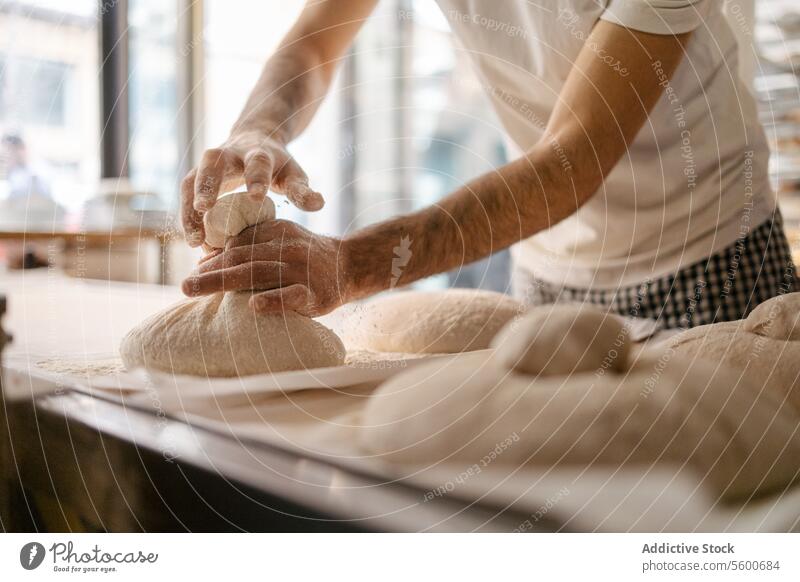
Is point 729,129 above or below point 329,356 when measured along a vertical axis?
above

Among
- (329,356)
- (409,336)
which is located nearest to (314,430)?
(329,356)

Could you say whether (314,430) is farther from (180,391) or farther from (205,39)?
(205,39)

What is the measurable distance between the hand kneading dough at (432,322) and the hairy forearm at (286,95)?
0.63 feet

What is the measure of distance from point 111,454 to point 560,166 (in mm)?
410

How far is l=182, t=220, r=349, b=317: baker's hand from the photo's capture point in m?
0.46

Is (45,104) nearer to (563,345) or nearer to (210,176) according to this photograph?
(210,176)

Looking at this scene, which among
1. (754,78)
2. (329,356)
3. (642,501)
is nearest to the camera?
(642,501)

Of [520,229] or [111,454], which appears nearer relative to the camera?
[111,454]

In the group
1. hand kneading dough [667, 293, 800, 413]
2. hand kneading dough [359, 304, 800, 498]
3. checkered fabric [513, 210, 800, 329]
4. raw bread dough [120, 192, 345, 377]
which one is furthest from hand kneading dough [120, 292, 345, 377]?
checkered fabric [513, 210, 800, 329]

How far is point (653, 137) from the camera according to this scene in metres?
0.64

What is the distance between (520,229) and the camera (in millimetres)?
542

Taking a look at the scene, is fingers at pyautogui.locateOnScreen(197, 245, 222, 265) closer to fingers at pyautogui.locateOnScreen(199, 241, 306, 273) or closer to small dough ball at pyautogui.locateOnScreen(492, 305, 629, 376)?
fingers at pyautogui.locateOnScreen(199, 241, 306, 273)

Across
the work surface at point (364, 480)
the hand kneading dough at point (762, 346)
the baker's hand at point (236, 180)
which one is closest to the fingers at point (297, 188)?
the baker's hand at point (236, 180)

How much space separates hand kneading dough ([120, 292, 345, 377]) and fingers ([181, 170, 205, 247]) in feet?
0.18
